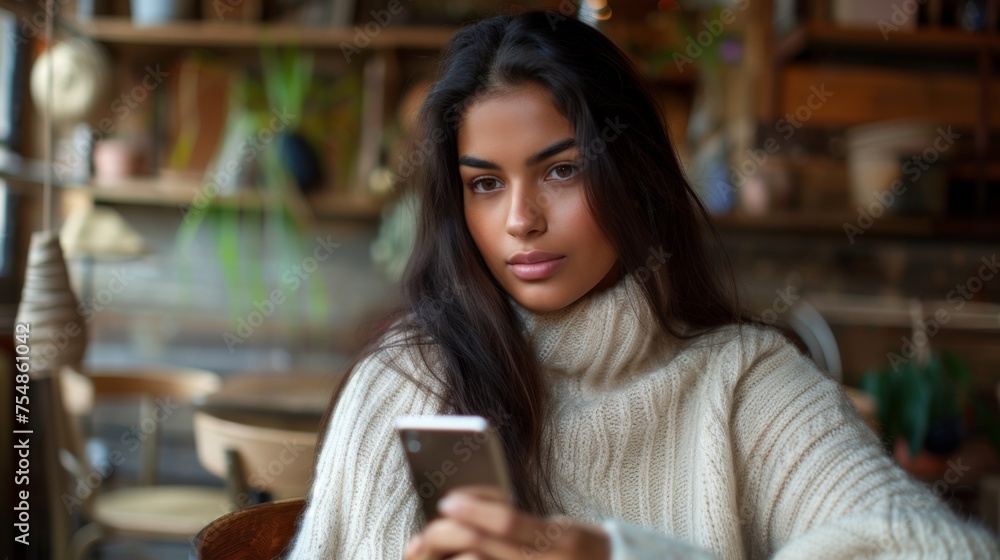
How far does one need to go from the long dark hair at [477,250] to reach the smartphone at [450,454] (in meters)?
0.37

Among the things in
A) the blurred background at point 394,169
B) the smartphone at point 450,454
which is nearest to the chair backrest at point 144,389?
the blurred background at point 394,169

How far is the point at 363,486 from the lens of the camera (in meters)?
1.06

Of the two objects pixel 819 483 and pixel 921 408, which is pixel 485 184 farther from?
pixel 921 408

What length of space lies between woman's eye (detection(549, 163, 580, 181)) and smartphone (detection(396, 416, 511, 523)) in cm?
47

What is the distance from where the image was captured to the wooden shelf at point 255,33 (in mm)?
3527

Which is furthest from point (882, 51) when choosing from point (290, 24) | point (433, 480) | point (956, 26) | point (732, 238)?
point (433, 480)

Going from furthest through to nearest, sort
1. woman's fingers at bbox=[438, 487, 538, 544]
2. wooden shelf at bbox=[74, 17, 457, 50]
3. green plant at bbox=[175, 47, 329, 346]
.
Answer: wooden shelf at bbox=[74, 17, 457, 50] < green plant at bbox=[175, 47, 329, 346] < woman's fingers at bbox=[438, 487, 538, 544]

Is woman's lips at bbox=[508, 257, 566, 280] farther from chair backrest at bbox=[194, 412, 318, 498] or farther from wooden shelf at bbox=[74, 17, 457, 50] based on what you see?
wooden shelf at bbox=[74, 17, 457, 50]

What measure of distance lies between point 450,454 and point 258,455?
1.33 m

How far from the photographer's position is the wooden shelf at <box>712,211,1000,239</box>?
3.35 metres

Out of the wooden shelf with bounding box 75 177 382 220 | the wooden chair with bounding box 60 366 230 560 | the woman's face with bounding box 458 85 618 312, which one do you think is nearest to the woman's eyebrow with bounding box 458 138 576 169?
the woman's face with bounding box 458 85 618 312

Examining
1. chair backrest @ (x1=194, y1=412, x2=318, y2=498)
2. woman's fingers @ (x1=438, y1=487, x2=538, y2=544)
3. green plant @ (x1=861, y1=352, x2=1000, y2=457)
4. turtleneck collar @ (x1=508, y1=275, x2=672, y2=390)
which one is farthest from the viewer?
green plant @ (x1=861, y1=352, x2=1000, y2=457)

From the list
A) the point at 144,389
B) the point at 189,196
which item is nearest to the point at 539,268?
the point at 144,389

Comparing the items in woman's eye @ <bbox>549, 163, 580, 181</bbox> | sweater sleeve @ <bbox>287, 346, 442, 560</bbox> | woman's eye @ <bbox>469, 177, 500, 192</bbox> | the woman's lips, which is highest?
woman's eye @ <bbox>549, 163, 580, 181</bbox>
